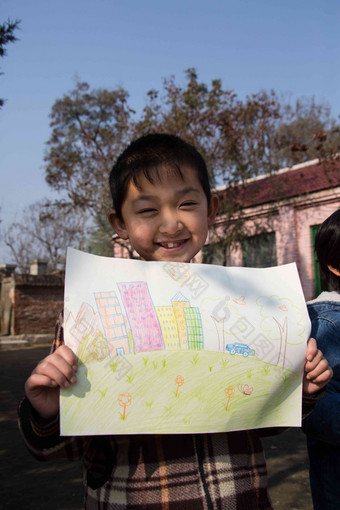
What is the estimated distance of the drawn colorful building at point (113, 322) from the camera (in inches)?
37.9

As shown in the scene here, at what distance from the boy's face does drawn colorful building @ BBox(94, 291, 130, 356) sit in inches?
9.4

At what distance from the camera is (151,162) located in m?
1.24

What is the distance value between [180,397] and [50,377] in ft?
0.90

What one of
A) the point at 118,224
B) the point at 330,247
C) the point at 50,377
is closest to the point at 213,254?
the point at 330,247

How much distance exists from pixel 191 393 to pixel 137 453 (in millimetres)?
195

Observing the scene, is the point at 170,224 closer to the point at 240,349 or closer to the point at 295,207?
the point at 240,349

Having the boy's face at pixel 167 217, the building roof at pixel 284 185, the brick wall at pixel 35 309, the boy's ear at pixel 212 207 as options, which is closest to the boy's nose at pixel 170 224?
the boy's face at pixel 167 217

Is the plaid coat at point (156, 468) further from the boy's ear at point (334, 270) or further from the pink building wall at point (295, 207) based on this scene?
the pink building wall at point (295, 207)

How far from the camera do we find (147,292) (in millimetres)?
1033

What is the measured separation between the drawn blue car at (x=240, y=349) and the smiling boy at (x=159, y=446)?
14 centimetres

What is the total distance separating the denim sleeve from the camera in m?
1.28

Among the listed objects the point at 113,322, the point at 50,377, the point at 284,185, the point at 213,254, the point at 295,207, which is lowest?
the point at 50,377

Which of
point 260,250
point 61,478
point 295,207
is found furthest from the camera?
point 260,250

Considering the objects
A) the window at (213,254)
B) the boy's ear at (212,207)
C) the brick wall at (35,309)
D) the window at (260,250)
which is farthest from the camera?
the brick wall at (35,309)
